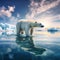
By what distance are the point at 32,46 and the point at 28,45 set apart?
0.05 meters

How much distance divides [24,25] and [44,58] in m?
0.42

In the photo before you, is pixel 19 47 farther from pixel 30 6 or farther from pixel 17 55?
pixel 30 6

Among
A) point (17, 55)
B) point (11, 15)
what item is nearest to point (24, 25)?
point (11, 15)

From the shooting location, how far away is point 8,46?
1844 millimetres

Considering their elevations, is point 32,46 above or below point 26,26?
below

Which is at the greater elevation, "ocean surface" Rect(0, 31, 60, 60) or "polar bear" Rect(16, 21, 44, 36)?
"polar bear" Rect(16, 21, 44, 36)

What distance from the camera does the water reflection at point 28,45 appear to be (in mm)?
1783

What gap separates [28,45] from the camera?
184 centimetres

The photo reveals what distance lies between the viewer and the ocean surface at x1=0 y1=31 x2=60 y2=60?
176 centimetres

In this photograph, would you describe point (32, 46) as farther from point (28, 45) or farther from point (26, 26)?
point (26, 26)

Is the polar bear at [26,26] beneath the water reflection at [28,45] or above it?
above

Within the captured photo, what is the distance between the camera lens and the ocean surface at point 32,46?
69.5 inches

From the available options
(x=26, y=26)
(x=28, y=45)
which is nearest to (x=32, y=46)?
(x=28, y=45)

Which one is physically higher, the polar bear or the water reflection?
the polar bear
